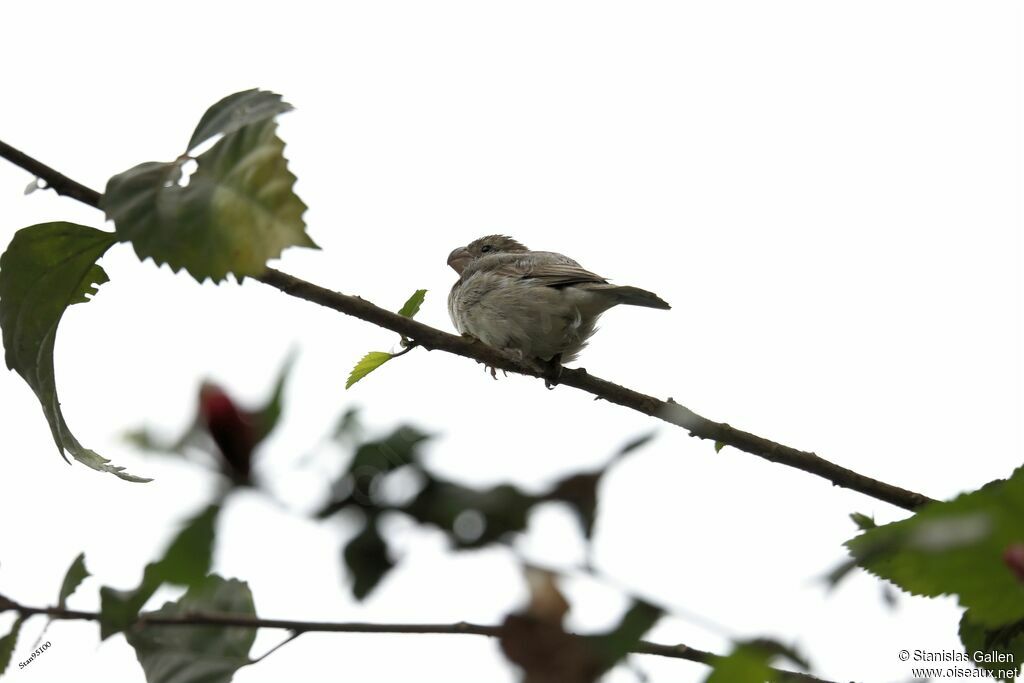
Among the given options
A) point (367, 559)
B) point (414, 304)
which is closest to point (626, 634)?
point (367, 559)

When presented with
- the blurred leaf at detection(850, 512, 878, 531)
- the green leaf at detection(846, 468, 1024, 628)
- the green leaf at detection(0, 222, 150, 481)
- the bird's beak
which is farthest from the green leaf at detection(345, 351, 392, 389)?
the bird's beak

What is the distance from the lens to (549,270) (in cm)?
604

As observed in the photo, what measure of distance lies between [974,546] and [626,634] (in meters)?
0.34

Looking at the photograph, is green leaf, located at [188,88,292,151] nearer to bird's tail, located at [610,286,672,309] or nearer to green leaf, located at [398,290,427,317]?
green leaf, located at [398,290,427,317]

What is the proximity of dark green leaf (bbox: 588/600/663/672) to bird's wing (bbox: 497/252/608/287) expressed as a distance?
15.1 ft

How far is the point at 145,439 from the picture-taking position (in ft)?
3.25

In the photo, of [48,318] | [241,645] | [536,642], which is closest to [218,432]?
[536,642]

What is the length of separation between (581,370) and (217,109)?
1.67m

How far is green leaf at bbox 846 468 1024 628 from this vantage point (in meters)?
0.91

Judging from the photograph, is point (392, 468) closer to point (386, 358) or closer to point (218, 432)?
point (218, 432)

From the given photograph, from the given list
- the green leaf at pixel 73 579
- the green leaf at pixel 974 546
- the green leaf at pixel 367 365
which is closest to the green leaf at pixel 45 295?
the green leaf at pixel 73 579

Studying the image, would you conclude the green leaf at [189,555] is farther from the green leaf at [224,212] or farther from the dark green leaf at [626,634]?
the green leaf at [224,212]

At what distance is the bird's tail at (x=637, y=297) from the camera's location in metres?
5.04

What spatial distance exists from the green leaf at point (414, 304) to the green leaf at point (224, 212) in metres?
0.94
